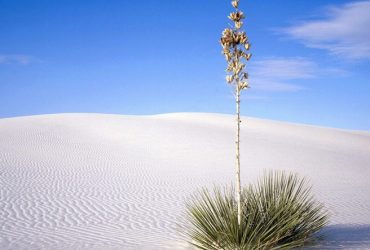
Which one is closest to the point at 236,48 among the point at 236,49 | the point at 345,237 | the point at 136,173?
the point at 236,49

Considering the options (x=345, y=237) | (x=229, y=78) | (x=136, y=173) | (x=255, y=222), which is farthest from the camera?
(x=136, y=173)

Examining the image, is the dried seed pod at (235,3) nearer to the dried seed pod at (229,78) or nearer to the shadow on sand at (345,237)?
the dried seed pod at (229,78)

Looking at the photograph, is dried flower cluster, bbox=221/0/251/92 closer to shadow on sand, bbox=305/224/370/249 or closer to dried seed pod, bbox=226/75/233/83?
dried seed pod, bbox=226/75/233/83

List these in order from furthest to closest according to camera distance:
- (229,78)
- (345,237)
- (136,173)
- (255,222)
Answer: (136,173) < (345,237) < (255,222) < (229,78)

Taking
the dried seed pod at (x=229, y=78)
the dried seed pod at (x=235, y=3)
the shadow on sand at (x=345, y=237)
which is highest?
the dried seed pod at (x=235, y=3)

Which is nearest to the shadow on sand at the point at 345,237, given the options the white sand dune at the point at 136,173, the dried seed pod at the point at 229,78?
the white sand dune at the point at 136,173

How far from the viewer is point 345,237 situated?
313 inches

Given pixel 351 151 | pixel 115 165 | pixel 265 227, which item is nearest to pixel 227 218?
pixel 265 227

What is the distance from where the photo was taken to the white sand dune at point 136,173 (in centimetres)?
875

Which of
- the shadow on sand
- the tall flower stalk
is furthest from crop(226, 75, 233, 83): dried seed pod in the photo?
the shadow on sand

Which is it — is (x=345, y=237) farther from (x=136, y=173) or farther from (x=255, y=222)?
(x=136, y=173)

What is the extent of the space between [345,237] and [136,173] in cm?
1226

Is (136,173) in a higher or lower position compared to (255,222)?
higher

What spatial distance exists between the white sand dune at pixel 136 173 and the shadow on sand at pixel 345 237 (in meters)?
0.02
